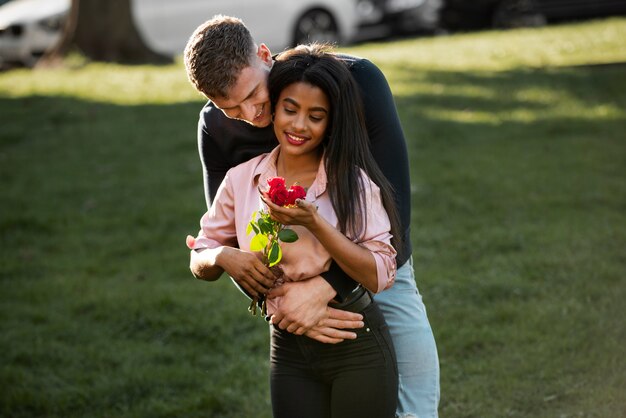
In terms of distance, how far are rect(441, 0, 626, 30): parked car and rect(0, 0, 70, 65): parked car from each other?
6.24 m

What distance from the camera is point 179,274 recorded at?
6379mm

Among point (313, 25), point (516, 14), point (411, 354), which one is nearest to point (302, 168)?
point (411, 354)

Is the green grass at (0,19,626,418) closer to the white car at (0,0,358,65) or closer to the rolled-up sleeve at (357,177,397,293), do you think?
the rolled-up sleeve at (357,177,397,293)

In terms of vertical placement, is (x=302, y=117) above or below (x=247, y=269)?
above

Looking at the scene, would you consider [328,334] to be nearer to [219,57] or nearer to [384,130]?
[384,130]

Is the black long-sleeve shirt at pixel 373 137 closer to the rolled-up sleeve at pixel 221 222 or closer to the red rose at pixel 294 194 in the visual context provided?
the rolled-up sleeve at pixel 221 222

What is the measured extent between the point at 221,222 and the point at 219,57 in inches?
20.7

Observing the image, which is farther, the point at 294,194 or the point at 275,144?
the point at 275,144

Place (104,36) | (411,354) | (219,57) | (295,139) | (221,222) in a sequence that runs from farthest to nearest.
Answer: (104,36), (411,354), (221,222), (219,57), (295,139)

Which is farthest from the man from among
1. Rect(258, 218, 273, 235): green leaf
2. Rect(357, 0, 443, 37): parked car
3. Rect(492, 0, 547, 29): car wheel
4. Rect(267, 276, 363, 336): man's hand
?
Rect(357, 0, 443, 37): parked car

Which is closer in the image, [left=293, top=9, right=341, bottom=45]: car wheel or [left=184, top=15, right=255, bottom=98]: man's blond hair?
[left=184, top=15, right=255, bottom=98]: man's blond hair

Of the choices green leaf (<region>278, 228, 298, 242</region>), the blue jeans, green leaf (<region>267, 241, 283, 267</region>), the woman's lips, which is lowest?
the blue jeans

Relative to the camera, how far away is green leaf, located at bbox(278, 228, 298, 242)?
2.80 m

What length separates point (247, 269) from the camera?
288cm
